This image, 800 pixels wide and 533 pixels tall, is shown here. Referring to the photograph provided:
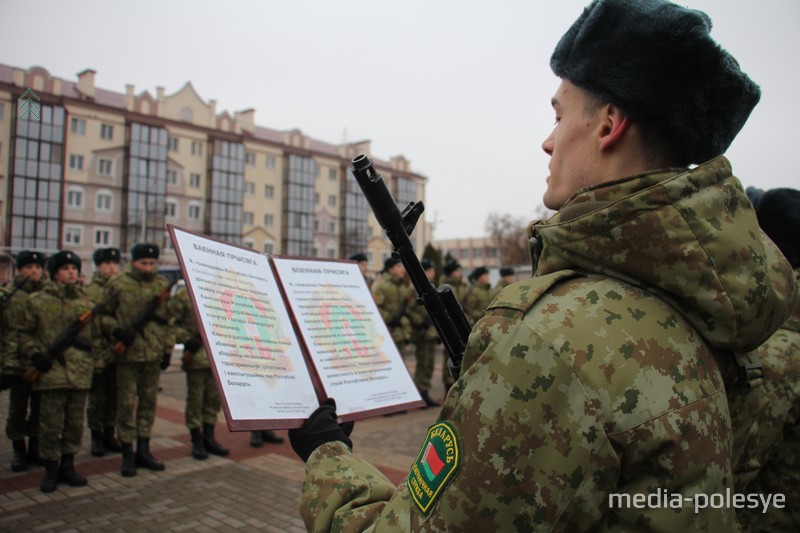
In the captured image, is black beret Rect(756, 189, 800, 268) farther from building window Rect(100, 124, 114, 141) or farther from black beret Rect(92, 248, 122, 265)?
building window Rect(100, 124, 114, 141)

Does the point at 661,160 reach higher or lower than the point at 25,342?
higher

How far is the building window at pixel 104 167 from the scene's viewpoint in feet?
137

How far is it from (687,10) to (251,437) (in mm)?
7393

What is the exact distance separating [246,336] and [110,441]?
6.14 m

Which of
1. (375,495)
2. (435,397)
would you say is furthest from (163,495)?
(435,397)

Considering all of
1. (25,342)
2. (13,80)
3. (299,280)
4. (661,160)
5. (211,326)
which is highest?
(13,80)

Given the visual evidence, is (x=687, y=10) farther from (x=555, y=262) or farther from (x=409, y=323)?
(x=409, y=323)

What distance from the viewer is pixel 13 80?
446 inches

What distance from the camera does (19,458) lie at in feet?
19.7

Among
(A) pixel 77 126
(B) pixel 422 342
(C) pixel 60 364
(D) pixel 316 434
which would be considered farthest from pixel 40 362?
(A) pixel 77 126

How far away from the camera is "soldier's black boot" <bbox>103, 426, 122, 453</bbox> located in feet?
22.5

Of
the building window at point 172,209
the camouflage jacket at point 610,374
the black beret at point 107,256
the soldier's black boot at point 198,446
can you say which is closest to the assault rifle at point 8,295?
the black beret at point 107,256

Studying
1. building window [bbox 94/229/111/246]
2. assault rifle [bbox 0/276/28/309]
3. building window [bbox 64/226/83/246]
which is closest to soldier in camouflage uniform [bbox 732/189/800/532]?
assault rifle [bbox 0/276/28/309]

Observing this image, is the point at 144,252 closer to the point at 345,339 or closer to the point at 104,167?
the point at 345,339
